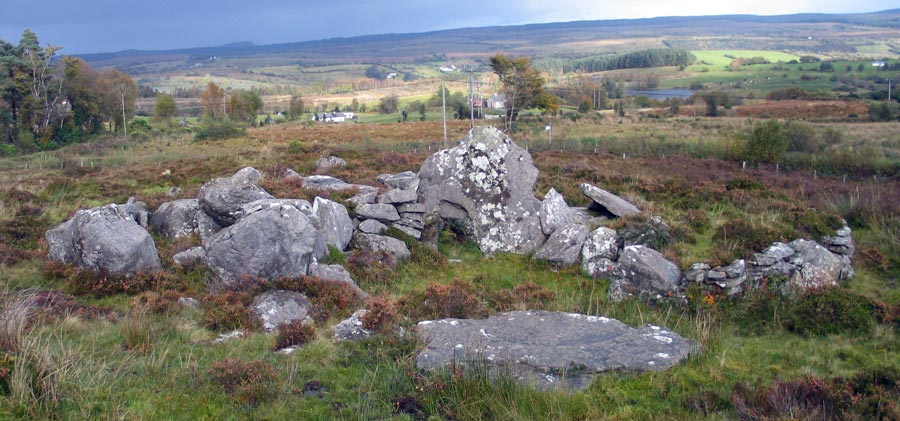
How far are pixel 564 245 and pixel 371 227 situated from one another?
423 cm

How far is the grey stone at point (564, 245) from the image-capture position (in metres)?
12.9

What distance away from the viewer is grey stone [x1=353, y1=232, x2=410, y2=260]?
13258 millimetres

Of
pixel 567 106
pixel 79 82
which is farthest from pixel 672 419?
pixel 567 106

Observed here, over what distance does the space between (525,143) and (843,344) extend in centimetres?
3159

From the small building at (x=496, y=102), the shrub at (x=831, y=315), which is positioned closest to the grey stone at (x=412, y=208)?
the shrub at (x=831, y=315)

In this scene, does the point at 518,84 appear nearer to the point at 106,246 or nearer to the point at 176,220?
the point at 176,220

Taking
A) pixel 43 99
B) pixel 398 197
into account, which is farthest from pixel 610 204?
pixel 43 99

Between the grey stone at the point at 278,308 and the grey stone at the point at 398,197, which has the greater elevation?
the grey stone at the point at 398,197

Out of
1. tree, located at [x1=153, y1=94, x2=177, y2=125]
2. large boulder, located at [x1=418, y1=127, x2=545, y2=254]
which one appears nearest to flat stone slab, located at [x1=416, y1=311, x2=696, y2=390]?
large boulder, located at [x1=418, y1=127, x2=545, y2=254]

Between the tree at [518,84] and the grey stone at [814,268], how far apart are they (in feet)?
147

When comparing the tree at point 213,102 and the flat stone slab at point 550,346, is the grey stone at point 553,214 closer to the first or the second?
the flat stone slab at point 550,346

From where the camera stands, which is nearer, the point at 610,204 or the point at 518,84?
the point at 610,204

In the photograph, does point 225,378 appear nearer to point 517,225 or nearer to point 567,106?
point 517,225

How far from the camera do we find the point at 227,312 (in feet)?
30.2
